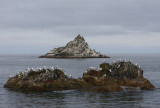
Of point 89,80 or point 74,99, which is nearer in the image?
point 74,99

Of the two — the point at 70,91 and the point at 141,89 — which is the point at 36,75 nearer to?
the point at 70,91

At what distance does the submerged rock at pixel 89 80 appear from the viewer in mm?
42656

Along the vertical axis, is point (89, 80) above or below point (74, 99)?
above

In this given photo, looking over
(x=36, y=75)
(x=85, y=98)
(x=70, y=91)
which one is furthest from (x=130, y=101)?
(x=36, y=75)

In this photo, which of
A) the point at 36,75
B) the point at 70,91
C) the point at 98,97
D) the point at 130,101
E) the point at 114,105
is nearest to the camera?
the point at 114,105

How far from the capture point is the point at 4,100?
3556 cm

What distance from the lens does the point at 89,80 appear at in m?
45.8

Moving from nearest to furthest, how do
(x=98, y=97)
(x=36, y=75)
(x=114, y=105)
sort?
1. (x=114, y=105)
2. (x=98, y=97)
3. (x=36, y=75)

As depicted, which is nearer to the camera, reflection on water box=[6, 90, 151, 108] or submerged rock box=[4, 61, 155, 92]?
reflection on water box=[6, 90, 151, 108]

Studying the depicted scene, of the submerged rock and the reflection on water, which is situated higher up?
the submerged rock

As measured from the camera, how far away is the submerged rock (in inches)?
1679

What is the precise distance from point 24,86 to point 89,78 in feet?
35.4

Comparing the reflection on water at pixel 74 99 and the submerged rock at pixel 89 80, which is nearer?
the reflection on water at pixel 74 99

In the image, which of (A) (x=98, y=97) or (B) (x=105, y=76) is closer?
(A) (x=98, y=97)
